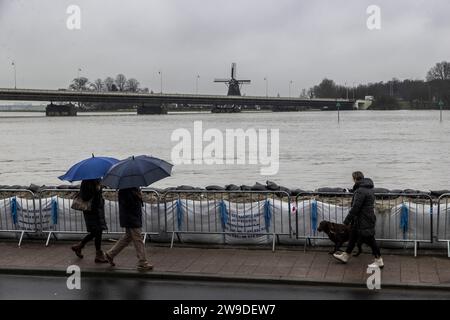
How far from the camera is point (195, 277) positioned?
9.30 metres

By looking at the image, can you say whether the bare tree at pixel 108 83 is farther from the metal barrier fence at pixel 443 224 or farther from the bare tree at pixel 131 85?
the metal barrier fence at pixel 443 224

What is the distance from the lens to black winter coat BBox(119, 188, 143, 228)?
967cm

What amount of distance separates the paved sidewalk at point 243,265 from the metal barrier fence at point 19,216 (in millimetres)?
782

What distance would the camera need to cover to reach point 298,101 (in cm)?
16438

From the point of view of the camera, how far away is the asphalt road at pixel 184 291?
27.4ft

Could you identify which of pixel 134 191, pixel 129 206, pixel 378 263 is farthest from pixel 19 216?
pixel 378 263

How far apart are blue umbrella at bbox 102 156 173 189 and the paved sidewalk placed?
147cm

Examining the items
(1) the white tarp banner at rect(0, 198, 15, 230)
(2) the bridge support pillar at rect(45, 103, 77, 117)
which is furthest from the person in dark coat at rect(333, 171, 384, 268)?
(2) the bridge support pillar at rect(45, 103, 77, 117)

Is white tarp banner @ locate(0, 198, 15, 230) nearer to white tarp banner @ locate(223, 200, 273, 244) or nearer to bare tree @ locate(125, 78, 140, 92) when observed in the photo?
white tarp banner @ locate(223, 200, 273, 244)

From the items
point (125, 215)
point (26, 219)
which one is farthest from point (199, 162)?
point (125, 215)
